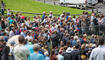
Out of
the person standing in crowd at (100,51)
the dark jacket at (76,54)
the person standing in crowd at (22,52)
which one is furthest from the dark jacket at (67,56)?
the person standing in crowd at (100,51)

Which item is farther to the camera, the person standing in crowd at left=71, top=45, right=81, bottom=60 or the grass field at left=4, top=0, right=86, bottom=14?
the grass field at left=4, top=0, right=86, bottom=14

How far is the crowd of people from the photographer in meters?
8.85

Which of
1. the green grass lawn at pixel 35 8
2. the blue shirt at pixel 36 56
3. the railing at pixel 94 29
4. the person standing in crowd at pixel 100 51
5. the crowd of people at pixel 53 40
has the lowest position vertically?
the green grass lawn at pixel 35 8

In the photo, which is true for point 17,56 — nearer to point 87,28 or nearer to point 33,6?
point 87,28

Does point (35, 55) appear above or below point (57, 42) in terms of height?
above

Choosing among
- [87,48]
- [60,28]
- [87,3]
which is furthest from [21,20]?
[87,3]

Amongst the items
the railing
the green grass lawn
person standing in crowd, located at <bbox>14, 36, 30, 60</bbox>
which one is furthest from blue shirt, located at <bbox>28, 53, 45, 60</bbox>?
the green grass lawn

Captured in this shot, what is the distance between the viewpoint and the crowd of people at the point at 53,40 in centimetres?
885

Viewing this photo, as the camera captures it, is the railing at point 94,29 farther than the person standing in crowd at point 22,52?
Yes

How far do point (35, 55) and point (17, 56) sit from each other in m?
0.77

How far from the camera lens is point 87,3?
1709 inches

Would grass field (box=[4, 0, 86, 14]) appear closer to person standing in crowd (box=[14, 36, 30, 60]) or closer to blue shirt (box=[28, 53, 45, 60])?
person standing in crowd (box=[14, 36, 30, 60])

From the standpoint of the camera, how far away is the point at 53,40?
16.2 metres

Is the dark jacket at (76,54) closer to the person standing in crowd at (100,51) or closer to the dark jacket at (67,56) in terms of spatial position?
the dark jacket at (67,56)
